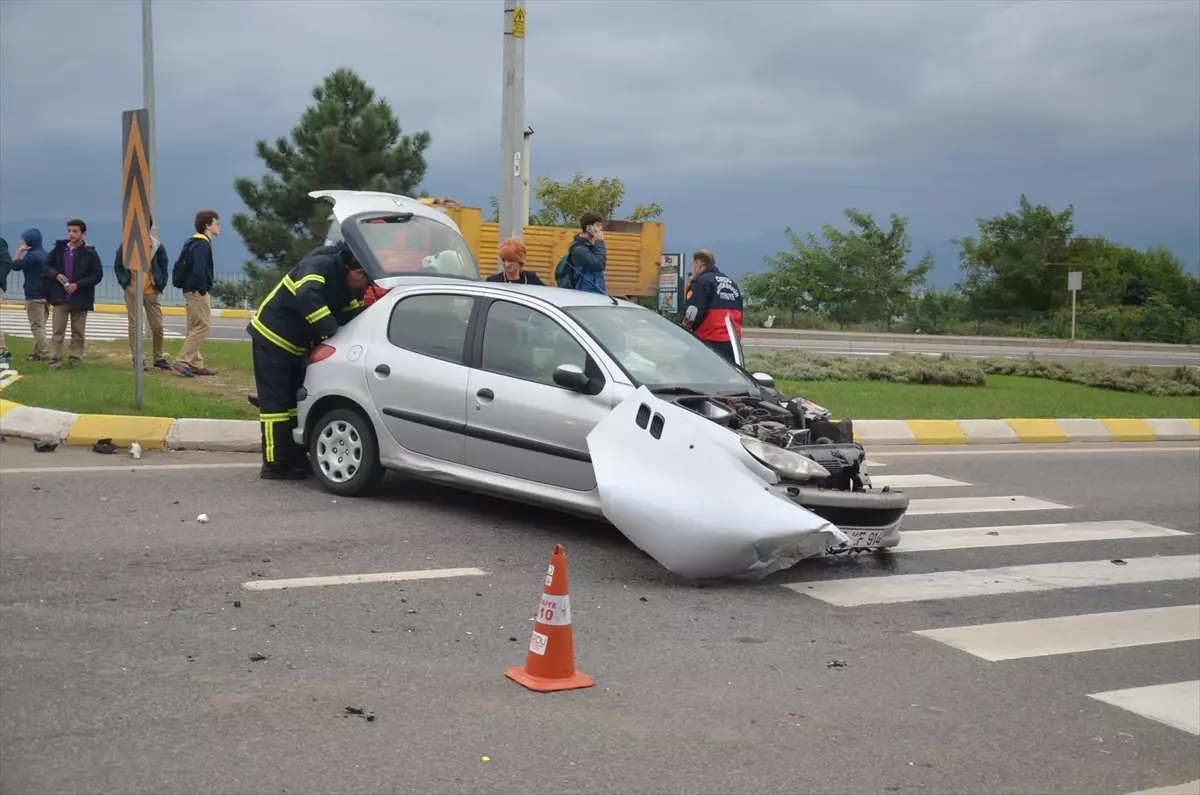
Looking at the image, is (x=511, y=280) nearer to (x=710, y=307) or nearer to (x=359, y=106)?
(x=710, y=307)

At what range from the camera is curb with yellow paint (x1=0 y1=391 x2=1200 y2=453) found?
11023 millimetres

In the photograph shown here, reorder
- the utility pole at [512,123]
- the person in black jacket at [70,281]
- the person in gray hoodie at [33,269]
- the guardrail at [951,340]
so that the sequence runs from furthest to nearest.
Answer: the guardrail at [951,340] < the person in gray hoodie at [33,269] < the person in black jacket at [70,281] < the utility pole at [512,123]

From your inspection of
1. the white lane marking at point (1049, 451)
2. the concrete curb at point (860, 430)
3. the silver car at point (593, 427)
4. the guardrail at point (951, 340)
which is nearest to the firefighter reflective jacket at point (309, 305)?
the silver car at point (593, 427)

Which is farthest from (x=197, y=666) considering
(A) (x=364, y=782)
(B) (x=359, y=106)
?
(B) (x=359, y=106)

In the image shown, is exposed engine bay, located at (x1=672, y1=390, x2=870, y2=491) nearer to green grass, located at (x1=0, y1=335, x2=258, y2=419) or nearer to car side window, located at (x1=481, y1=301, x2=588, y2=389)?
car side window, located at (x1=481, y1=301, x2=588, y2=389)

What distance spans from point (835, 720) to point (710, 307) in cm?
756

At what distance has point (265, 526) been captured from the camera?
8156 millimetres

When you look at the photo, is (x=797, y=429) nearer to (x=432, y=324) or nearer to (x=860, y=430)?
(x=432, y=324)

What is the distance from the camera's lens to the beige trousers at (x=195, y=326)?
13.9 meters

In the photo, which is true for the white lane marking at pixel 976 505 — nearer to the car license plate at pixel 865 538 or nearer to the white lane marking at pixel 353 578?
the car license plate at pixel 865 538

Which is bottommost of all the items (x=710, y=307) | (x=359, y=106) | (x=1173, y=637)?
(x=1173, y=637)

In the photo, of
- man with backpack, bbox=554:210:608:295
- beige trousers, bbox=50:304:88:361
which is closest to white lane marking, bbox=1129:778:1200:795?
man with backpack, bbox=554:210:608:295

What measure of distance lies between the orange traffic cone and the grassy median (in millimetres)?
7257

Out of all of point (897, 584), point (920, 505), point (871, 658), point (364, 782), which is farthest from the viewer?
point (920, 505)
